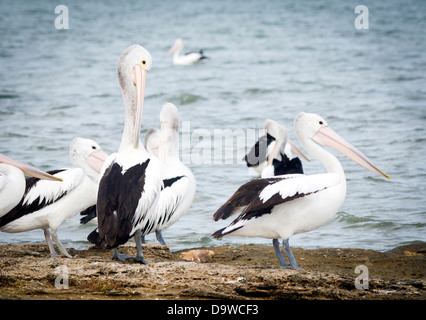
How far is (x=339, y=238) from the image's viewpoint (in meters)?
7.30

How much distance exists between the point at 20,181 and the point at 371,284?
9.44 feet

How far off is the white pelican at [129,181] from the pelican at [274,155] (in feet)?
8.77

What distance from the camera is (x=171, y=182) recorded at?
652 cm

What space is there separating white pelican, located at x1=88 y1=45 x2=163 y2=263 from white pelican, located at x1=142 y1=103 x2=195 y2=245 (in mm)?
402

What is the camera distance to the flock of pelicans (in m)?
5.14

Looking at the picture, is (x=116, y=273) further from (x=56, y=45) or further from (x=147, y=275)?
(x=56, y=45)

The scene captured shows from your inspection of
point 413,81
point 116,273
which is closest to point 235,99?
point 413,81

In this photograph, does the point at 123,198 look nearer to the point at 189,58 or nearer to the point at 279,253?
the point at 279,253

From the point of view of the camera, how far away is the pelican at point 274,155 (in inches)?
322

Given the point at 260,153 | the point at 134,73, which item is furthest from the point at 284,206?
the point at 260,153

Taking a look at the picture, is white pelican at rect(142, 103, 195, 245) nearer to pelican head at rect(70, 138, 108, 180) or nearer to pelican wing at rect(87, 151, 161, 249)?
pelican head at rect(70, 138, 108, 180)

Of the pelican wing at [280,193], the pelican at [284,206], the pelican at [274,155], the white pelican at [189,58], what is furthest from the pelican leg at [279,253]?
the white pelican at [189,58]

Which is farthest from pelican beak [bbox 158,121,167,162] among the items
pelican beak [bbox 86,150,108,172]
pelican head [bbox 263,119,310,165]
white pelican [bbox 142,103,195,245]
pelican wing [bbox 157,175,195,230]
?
pelican head [bbox 263,119,310,165]

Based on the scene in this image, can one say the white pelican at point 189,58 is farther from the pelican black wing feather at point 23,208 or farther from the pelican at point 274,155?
the pelican black wing feather at point 23,208
